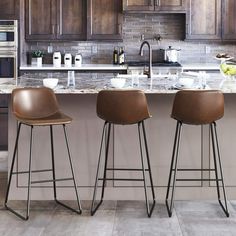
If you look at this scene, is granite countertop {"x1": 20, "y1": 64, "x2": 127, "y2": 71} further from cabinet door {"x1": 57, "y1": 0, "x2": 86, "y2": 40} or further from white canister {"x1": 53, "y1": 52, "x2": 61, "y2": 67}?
cabinet door {"x1": 57, "y1": 0, "x2": 86, "y2": 40}

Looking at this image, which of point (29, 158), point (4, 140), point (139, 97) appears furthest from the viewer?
point (4, 140)

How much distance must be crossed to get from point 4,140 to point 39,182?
256 centimetres

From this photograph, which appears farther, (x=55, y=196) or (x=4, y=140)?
(x=4, y=140)

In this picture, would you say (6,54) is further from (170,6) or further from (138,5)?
(170,6)

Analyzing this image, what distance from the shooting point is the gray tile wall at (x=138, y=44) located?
728 cm

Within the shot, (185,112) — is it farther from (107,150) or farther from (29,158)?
(29,158)

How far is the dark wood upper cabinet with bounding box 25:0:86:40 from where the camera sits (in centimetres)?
691

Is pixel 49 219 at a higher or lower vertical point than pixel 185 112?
lower

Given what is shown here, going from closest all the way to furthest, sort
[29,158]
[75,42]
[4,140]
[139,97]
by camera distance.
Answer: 1. [139,97]
2. [29,158]
3. [4,140]
4. [75,42]

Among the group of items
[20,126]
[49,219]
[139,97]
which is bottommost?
[49,219]

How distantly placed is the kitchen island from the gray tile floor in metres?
0.12

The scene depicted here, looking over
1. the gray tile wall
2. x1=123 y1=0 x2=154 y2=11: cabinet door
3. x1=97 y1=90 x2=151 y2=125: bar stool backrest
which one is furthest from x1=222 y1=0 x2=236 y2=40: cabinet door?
x1=97 y1=90 x2=151 y2=125: bar stool backrest

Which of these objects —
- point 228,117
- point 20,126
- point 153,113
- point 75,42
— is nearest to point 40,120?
point 20,126

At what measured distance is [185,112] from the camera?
373cm
